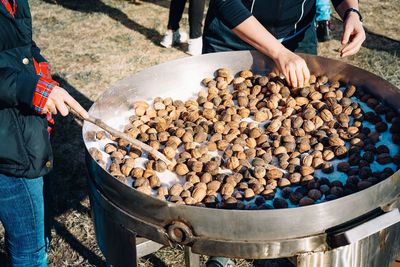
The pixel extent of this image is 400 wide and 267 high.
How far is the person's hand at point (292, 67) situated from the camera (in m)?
1.79

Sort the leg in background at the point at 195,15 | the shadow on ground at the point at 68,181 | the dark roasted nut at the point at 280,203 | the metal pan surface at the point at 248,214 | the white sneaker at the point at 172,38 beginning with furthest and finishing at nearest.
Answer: the white sneaker at the point at 172,38, the leg in background at the point at 195,15, the shadow on ground at the point at 68,181, the dark roasted nut at the point at 280,203, the metal pan surface at the point at 248,214

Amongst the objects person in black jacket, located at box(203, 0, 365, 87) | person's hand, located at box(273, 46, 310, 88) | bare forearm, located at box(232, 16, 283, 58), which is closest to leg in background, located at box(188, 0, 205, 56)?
person in black jacket, located at box(203, 0, 365, 87)

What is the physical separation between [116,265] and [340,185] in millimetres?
704

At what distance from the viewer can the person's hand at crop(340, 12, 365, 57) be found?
1.99 m

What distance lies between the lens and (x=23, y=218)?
1866 millimetres

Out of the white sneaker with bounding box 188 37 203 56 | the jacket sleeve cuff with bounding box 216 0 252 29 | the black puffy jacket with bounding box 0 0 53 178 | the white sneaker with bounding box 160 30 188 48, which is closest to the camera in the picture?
the black puffy jacket with bounding box 0 0 53 178

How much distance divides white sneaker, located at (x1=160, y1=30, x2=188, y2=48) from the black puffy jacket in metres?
3.04

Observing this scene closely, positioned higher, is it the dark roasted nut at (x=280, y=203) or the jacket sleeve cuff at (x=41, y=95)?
the jacket sleeve cuff at (x=41, y=95)

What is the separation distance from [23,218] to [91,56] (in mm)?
3068

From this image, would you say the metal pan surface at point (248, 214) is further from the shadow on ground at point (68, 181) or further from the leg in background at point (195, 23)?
the leg in background at point (195, 23)

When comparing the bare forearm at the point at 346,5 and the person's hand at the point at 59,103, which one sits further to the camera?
the bare forearm at the point at 346,5

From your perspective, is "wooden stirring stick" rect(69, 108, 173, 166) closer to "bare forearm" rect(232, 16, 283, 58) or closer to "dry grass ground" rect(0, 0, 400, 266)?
"bare forearm" rect(232, 16, 283, 58)

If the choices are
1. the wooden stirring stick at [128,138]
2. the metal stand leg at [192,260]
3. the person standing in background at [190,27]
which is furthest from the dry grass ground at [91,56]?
the metal stand leg at [192,260]

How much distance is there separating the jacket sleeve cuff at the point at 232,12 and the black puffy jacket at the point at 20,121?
715 millimetres
